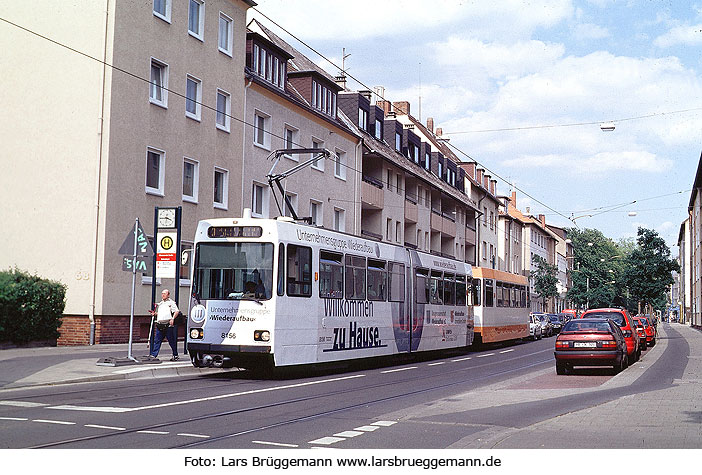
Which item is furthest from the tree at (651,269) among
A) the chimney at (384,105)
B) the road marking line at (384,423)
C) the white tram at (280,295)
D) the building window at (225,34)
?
the road marking line at (384,423)

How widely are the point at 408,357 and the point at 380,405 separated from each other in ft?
45.3

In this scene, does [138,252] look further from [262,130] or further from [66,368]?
[262,130]

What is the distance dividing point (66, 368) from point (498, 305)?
2050 cm

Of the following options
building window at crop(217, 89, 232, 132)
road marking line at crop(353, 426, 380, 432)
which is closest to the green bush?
building window at crop(217, 89, 232, 132)

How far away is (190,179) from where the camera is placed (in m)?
29.9

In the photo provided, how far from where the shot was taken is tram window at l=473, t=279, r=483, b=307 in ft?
97.2

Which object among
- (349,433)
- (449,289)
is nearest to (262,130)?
(449,289)

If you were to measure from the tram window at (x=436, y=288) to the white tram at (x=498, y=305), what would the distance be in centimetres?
408

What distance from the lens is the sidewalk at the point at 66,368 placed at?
14539 millimetres

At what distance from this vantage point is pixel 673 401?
1263 cm

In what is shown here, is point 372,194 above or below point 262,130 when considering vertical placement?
below

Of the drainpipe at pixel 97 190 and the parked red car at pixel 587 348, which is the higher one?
the drainpipe at pixel 97 190

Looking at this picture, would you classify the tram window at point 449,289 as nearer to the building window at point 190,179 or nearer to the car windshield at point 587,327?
the car windshield at point 587,327

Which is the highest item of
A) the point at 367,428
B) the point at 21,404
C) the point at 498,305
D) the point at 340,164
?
the point at 340,164
